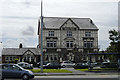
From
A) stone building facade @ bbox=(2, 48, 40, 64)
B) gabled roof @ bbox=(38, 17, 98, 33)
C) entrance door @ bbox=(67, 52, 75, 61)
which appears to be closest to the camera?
stone building facade @ bbox=(2, 48, 40, 64)

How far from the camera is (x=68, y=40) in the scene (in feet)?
212

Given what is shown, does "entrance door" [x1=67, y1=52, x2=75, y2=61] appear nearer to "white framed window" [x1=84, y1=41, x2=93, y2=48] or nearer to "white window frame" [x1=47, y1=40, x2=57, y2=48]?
"white window frame" [x1=47, y1=40, x2=57, y2=48]

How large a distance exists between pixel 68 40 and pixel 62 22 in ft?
19.3

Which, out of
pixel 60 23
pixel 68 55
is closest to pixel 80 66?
pixel 68 55

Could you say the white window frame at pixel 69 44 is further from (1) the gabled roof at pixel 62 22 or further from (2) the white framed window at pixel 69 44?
(1) the gabled roof at pixel 62 22

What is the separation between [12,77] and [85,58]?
4525 cm

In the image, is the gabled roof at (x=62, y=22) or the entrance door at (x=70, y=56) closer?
the entrance door at (x=70, y=56)

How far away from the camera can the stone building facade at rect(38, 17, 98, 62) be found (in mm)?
63531

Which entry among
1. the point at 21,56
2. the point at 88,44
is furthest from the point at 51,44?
the point at 88,44

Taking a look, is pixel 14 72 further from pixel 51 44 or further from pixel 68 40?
pixel 68 40

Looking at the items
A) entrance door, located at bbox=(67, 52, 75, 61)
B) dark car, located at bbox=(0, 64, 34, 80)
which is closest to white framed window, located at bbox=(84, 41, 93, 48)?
entrance door, located at bbox=(67, 52, 75, 61)

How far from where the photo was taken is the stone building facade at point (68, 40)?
63531 mm

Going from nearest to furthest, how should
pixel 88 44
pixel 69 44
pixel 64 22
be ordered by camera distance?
pixel 69 44, pixel 64 22, pixel 88 44

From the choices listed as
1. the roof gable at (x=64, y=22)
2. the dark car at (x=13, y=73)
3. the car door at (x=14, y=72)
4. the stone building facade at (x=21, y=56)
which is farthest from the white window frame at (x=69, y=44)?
the car door at (x=14, y=72)
